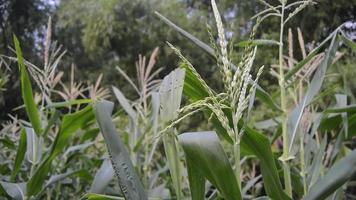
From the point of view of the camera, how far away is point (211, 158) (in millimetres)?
727

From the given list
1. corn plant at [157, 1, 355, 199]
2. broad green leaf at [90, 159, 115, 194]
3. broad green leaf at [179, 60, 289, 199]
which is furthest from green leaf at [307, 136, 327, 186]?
broad green leaf at [90, 159, 115, 194]

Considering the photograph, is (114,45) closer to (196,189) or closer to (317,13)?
(317,13)

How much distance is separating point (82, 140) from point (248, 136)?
1.15m

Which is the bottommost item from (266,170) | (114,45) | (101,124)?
(114,45)

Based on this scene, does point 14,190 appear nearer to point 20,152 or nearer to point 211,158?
point 20,152

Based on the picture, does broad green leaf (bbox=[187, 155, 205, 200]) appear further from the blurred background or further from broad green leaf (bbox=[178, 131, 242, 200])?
the blurred background

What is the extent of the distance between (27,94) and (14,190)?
0.78 ft

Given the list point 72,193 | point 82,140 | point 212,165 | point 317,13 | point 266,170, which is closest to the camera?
point 212,165

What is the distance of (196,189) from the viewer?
81 centimetres

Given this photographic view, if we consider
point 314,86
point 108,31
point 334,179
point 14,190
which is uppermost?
point 314,86

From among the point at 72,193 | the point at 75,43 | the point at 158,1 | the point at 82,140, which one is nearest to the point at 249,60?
the point at 82,140

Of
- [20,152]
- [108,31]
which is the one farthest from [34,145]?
[108,31]

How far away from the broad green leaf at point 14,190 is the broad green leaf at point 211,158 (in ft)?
2.03

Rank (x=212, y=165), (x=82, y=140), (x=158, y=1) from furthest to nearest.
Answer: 1. (x=158, y=1)
2. (x=82, y=140)
3. (x=212, y=165)
